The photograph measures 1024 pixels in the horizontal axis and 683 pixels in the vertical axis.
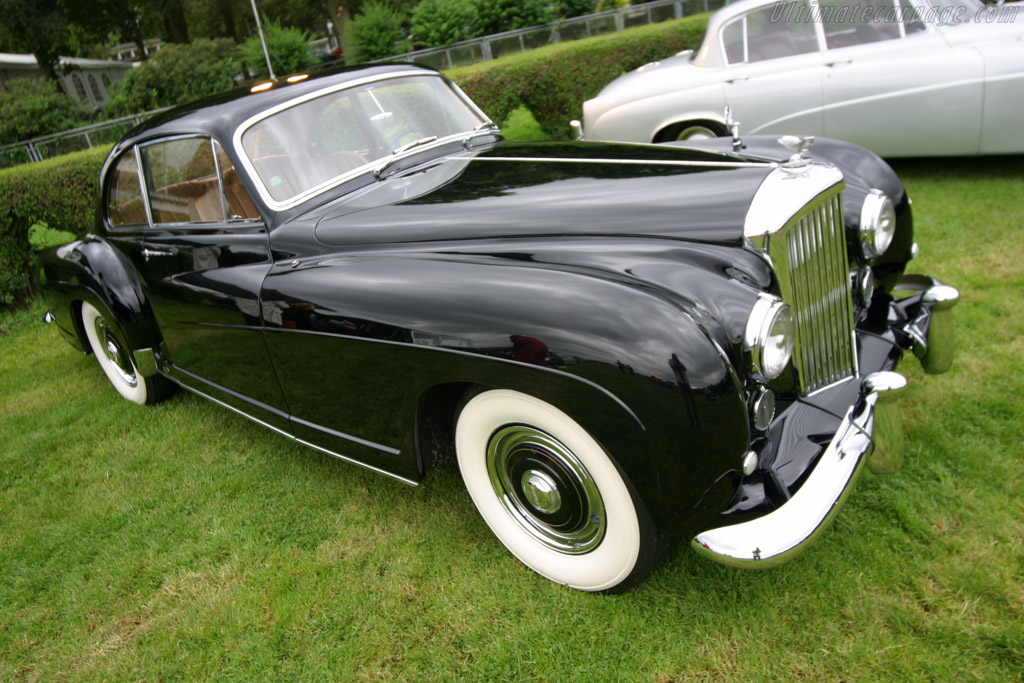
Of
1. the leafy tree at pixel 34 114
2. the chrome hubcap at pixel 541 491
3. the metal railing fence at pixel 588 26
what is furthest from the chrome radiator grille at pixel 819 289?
the leafy tree at pixel 34 114

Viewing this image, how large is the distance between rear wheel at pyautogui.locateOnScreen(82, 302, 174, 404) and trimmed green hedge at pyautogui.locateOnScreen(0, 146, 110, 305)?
2.37 meters

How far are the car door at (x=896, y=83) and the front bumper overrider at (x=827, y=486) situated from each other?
405cm

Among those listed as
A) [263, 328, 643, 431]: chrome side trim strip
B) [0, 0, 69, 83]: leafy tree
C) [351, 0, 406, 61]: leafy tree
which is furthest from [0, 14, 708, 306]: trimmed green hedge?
[0, 0, 69, 83]: leafy tree

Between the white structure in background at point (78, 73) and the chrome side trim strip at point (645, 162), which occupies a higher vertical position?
the white structure in background at point (78, 73)

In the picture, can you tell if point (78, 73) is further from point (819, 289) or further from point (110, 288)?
point (819, 289)

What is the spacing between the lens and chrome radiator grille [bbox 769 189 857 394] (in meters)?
2.06

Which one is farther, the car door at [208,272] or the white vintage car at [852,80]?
the white vintage car at [852,80]

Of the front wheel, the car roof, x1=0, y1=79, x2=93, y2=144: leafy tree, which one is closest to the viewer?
the front wheel

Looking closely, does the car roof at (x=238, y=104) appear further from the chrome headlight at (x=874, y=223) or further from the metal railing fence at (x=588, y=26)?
the metal railing fence at (x=588, y=26)

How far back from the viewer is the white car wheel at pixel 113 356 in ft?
12.9

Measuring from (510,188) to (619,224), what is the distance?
1.76 feet

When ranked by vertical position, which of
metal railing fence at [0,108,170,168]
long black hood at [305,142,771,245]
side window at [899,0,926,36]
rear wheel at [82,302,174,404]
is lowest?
rear wheel at [82,302,174,404]

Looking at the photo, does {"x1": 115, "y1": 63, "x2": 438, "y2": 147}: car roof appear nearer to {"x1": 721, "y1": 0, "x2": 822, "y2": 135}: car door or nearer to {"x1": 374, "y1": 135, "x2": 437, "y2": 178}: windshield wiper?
{"x1": 374, "y1": 135, "x2": 437, "y2": 178}: windshield wiper

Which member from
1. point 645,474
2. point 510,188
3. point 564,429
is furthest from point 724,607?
point 510,188
